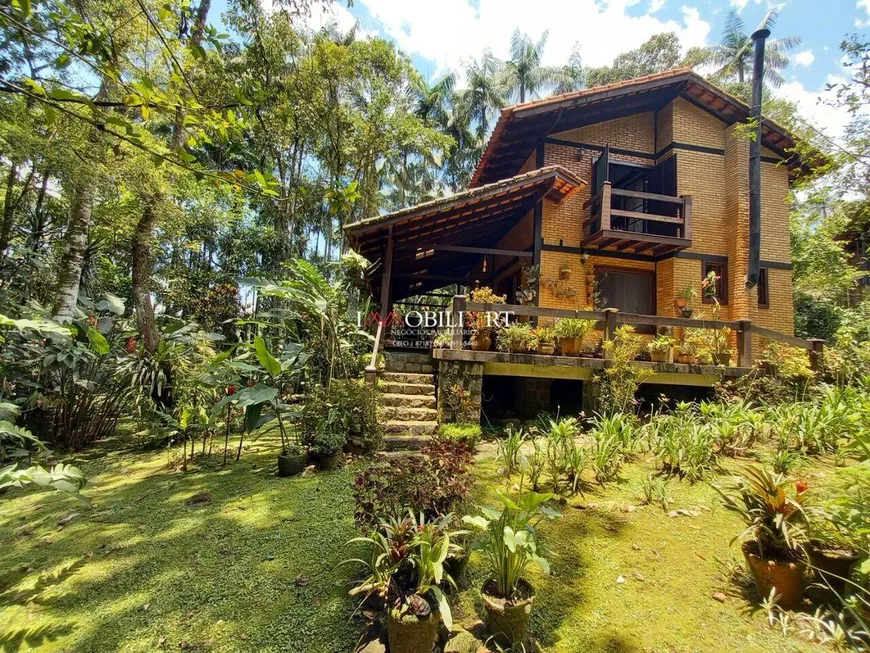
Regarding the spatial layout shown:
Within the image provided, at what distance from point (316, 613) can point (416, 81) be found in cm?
1732

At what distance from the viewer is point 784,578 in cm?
247

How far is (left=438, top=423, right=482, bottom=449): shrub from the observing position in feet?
18.0

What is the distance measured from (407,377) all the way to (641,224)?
326 inches

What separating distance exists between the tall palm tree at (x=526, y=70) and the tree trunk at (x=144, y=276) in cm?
2448

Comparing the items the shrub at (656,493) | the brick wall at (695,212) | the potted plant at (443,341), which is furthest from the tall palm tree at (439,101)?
the shrub at (656,493)

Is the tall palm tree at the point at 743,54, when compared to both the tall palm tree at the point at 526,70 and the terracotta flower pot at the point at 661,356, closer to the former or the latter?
the tall palm tree at the point at 526,70

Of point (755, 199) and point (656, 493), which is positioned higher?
point (755, 199)

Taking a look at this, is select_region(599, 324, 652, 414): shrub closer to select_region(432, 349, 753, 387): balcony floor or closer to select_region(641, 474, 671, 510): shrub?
select_region(432, 349, 753, 387): balcony floor

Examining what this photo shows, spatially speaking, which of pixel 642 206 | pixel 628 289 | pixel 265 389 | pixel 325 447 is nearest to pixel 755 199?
pixel 642 206

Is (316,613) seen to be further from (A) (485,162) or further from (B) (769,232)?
(B) (769,232)

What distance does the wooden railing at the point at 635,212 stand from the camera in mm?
9133

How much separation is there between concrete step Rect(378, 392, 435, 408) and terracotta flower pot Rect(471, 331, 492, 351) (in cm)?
126

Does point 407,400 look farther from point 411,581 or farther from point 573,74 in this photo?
point 573,74

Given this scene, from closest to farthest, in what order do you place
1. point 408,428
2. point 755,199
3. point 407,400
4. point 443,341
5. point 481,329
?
point 408,428
point 407,400
point 481,329
point 443,341
point 755,199
